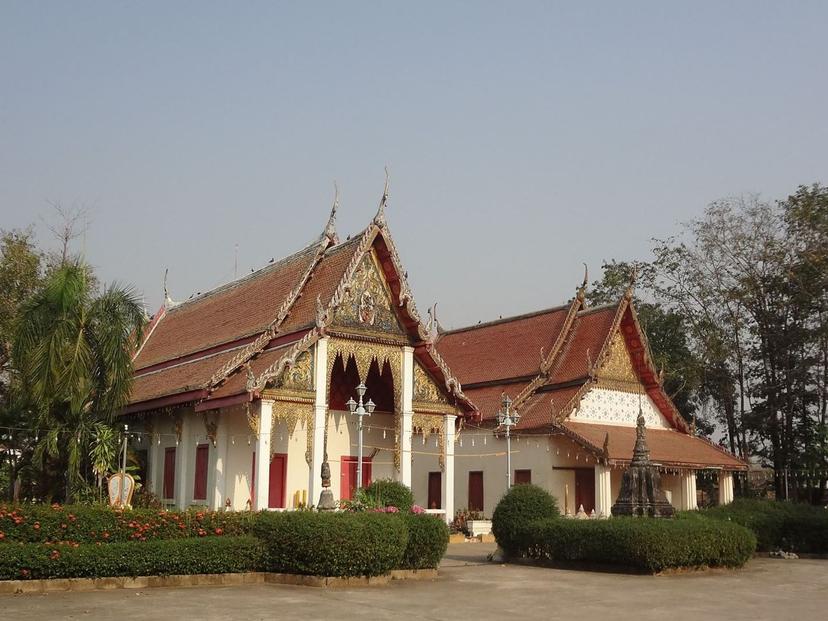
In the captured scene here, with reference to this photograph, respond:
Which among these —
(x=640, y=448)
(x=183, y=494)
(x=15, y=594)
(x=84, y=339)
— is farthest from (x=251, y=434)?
(x=15, y=594)

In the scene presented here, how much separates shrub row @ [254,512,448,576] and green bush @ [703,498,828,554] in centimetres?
964

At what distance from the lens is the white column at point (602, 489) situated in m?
25.2

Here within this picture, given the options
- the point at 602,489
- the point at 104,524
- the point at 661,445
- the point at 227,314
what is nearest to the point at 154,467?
the point at 227,314

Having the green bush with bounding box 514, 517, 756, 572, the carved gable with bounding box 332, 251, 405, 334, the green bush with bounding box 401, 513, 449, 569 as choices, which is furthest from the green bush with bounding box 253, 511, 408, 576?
the carved gable with bounding box 332, 251, 405, 334

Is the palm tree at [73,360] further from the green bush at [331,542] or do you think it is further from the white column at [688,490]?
the white column at [688,490]

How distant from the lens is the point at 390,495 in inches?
679

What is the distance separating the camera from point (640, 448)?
18.6m

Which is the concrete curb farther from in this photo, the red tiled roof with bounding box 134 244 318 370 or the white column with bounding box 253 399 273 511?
the red tiled roof with bounding box 134 244 318 370

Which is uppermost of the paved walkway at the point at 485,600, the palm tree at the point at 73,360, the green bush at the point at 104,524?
the palm tree at the point at 73,360

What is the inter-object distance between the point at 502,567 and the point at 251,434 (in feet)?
23.4

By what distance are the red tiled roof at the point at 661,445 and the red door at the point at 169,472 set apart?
34.2 ft

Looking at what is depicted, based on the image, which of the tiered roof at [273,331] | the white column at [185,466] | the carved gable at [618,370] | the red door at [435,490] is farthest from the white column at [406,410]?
the carved gable at [618,370]

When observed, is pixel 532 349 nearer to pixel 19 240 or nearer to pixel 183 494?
pixel 183 494

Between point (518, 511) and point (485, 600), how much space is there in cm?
574
